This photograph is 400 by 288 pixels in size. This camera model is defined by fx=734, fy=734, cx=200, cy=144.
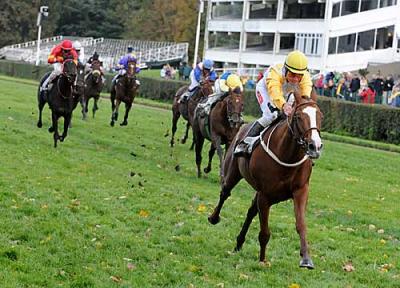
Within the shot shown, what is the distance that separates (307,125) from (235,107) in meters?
6.62

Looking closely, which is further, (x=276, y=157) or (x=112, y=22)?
(x=112, y=22)

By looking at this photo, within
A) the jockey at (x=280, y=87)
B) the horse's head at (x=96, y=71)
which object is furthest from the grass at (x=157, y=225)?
the horse's head at (x=96, y=71)

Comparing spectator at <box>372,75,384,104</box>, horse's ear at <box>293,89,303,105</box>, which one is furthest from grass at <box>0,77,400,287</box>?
spectator at <box>372,75,384,104</box>

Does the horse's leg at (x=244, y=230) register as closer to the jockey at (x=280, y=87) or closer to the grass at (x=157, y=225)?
the grass at (x=157, y=225)

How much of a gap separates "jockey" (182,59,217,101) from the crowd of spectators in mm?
12881

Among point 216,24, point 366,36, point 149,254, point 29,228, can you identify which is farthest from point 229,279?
point 216,24

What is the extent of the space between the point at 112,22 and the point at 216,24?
74.6 feet

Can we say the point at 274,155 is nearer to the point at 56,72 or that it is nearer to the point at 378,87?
the point at 56,72

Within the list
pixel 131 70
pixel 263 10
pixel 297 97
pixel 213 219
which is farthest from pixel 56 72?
pixel 263 10

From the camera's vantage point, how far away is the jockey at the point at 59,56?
53.8 ft

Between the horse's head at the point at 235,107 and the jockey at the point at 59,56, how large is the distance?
4189 mm

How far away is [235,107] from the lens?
1401cm

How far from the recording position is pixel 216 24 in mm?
67562

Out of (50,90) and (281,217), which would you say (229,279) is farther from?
(50,90)
